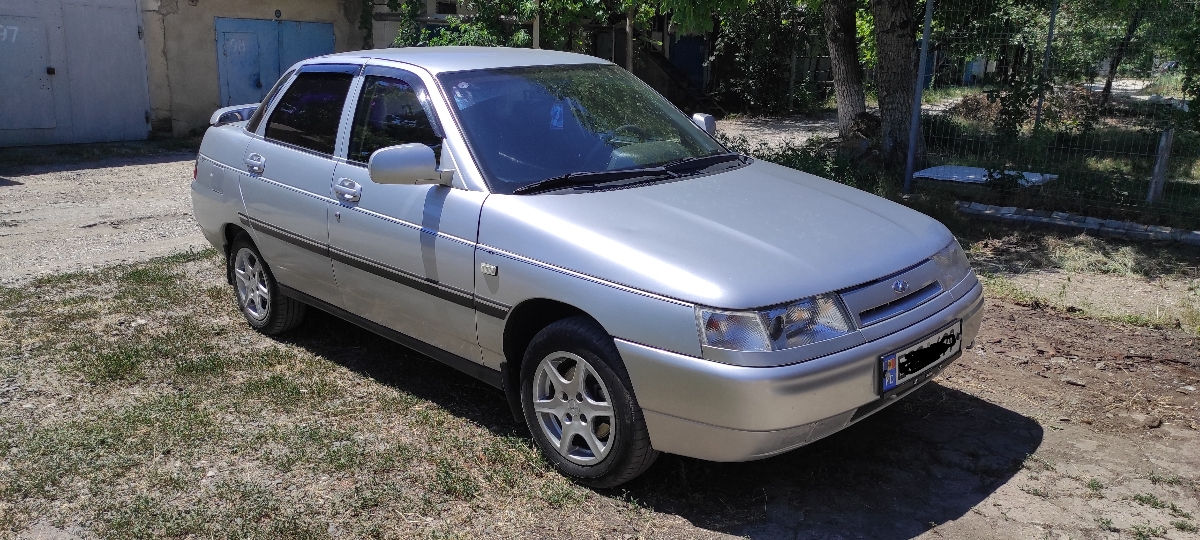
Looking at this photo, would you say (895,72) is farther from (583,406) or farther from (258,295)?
(583,406)

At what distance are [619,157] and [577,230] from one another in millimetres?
831

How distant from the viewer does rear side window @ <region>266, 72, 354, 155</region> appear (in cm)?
495

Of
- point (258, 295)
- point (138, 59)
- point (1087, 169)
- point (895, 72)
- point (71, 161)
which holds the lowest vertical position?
point (71, 161)

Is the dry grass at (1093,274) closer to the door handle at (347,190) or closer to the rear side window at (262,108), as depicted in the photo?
the door handle at (347,190)

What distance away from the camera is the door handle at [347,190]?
178 inches

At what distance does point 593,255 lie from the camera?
3.54 m

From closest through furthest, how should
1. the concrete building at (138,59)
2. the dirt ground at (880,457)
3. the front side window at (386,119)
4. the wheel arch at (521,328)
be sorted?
the dirt ground at (880,457)
the wheel arch at (521,328)
the front side window at (386,119)
the concrete building at (138,59)

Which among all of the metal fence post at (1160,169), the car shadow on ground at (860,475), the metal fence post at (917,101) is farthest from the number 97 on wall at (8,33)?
the metal fence post at (1160,169)

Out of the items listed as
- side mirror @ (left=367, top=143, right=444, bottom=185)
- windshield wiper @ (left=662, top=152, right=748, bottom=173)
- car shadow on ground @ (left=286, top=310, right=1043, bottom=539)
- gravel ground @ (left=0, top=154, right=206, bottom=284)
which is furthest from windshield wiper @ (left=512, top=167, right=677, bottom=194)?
gravel ground @ (left=0, top=154, right=206, bottom=284)

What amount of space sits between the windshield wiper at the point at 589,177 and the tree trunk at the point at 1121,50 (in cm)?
623

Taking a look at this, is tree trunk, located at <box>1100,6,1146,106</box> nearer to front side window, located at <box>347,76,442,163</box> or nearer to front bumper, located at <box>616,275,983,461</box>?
front bumper, located at <box>616,275,983,461</box>

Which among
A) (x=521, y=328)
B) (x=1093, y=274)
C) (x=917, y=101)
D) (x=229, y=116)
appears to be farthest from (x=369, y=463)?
(x=917, y=101)

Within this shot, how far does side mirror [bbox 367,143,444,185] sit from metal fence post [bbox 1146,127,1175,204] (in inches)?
286

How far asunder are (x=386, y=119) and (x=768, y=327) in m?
2.37
